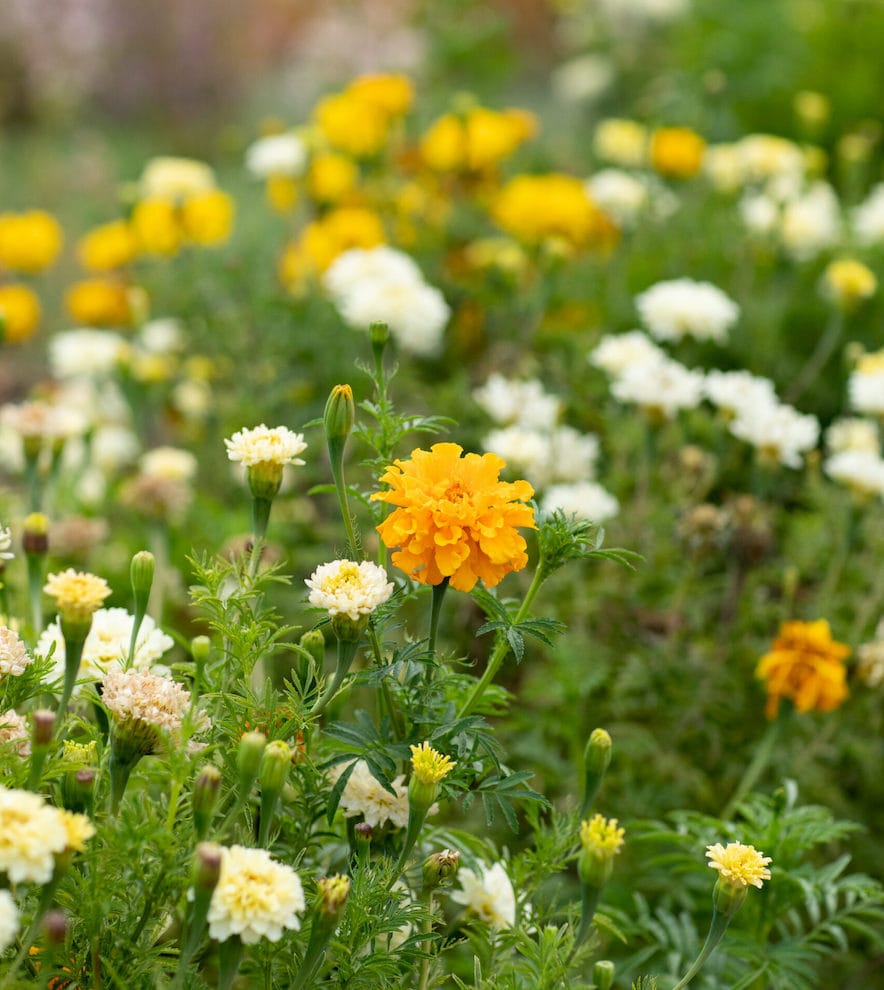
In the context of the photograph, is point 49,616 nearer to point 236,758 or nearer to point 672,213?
point 236,758

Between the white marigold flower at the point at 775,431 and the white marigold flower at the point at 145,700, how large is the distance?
3.87 ft

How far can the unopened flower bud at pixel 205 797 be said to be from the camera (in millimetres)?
944

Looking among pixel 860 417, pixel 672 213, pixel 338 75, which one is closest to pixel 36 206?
pixel 338 75

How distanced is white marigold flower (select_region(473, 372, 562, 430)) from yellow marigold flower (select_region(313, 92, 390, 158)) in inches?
48.5

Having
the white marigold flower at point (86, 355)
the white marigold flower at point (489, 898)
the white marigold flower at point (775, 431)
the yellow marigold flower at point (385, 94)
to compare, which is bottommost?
the white marigold flower at point (86, 355)

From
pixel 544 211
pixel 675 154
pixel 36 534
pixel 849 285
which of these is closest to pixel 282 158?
pixel 544 211

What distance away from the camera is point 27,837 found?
0.85 m

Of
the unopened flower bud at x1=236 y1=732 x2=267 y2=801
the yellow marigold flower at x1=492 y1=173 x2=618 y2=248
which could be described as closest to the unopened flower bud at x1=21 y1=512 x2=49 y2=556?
the unopened flower bud at x1=236 y1=732 x2=267 y2=801

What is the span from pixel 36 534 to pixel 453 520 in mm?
551

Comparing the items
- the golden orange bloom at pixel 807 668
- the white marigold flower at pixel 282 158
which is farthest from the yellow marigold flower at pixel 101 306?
the golden orange bloom at pixel 807 668

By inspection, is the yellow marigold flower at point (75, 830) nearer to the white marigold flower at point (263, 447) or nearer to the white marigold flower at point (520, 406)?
the white marigold flower at point (263, 447)

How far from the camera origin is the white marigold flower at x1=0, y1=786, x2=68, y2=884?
0.85 m

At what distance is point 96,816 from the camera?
42.5 inches

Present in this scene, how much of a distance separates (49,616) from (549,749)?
0.84 meters
